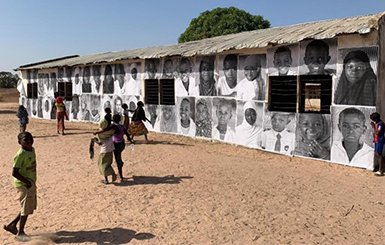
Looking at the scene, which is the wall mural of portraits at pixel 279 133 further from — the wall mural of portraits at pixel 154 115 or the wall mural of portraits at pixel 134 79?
the wall mural of portraits at pixel 134 79

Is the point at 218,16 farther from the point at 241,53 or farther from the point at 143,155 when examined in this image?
the point at 143,155

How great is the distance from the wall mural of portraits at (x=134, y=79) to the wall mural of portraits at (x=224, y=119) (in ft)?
13.5

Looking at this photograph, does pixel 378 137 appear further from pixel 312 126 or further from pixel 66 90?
pixel 66 90

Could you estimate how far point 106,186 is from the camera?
571 centimetres

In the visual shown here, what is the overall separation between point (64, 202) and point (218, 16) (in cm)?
2609

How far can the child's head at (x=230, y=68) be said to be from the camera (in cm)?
956

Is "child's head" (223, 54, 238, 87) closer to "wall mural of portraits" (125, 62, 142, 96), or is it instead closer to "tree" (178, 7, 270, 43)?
"wall mural of portraits" (125, 62, 142, 96)

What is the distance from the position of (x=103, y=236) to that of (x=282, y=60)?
6.36 meters

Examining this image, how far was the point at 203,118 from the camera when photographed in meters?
10.6

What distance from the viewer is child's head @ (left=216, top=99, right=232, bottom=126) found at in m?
A: 9.83

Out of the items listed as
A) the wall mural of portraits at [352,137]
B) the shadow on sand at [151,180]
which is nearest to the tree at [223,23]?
the wall mural of portraits at [352,137]

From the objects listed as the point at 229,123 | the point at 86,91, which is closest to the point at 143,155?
the point at 229,123

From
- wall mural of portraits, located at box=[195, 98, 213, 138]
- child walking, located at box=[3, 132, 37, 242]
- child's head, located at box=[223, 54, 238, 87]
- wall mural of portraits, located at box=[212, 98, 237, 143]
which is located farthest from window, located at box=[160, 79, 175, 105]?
child walking, located at box=[3, 132, 37, 242]

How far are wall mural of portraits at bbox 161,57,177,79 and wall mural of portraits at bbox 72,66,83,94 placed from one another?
19.8 feet
